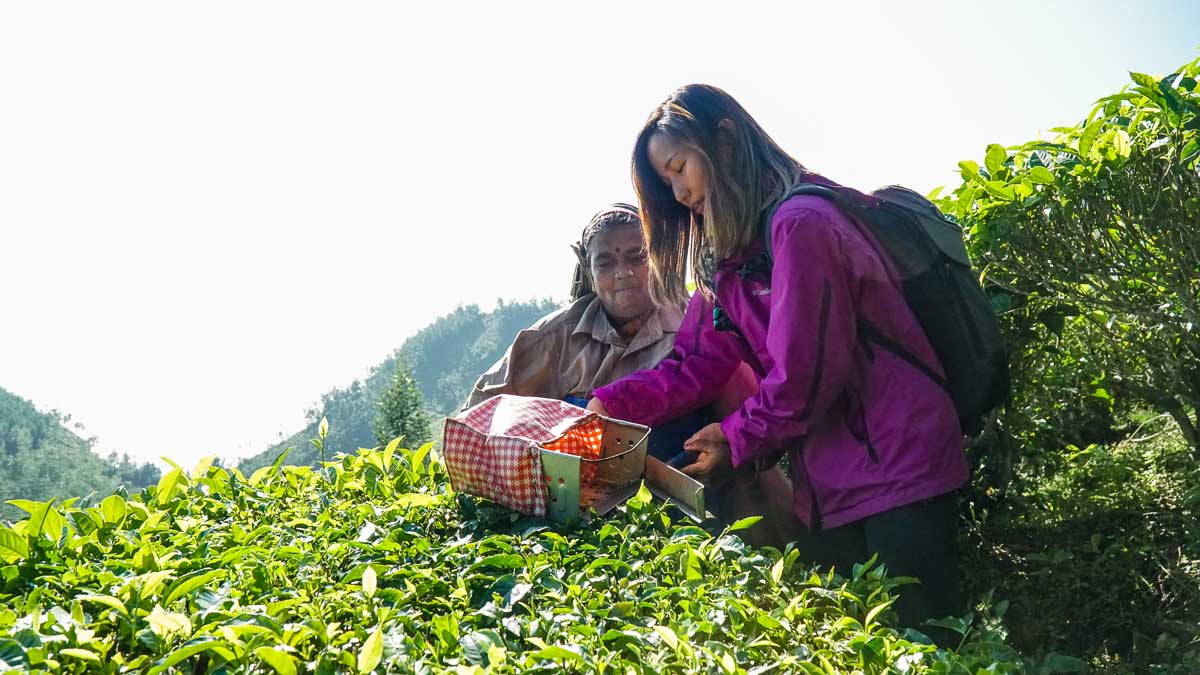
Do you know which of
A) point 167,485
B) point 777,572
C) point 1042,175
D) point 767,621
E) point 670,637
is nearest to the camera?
point 670,637

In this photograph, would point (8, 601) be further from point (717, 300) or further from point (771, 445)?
point (717, 300)

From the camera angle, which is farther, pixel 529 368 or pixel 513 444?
pixel 529 368

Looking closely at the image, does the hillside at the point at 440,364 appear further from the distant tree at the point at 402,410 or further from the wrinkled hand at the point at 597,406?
the wrinkled hand at the point at 597,406

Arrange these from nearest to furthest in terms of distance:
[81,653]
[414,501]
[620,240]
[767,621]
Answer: [81,653], [767,621], [414,501], [620,240]

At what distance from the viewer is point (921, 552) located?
2264mm

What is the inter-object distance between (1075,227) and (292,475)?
2.38m

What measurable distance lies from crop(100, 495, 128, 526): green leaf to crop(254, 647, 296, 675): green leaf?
36.2 inches

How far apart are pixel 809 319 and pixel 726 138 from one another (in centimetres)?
66

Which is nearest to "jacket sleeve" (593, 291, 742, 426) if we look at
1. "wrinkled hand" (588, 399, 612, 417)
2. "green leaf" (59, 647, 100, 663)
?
"wrinkled hand" (588, 399, 612, 417)

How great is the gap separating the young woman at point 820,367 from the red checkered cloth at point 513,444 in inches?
16.8

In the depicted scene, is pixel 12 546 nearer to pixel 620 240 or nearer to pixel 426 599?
pixel 426 599

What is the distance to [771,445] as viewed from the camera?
2.36 metres

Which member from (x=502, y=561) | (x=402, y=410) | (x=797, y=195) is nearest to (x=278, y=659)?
(x=502, y=561)

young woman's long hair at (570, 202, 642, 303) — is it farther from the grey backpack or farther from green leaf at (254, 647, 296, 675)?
green leaf at (254, 647, 296, 675)
